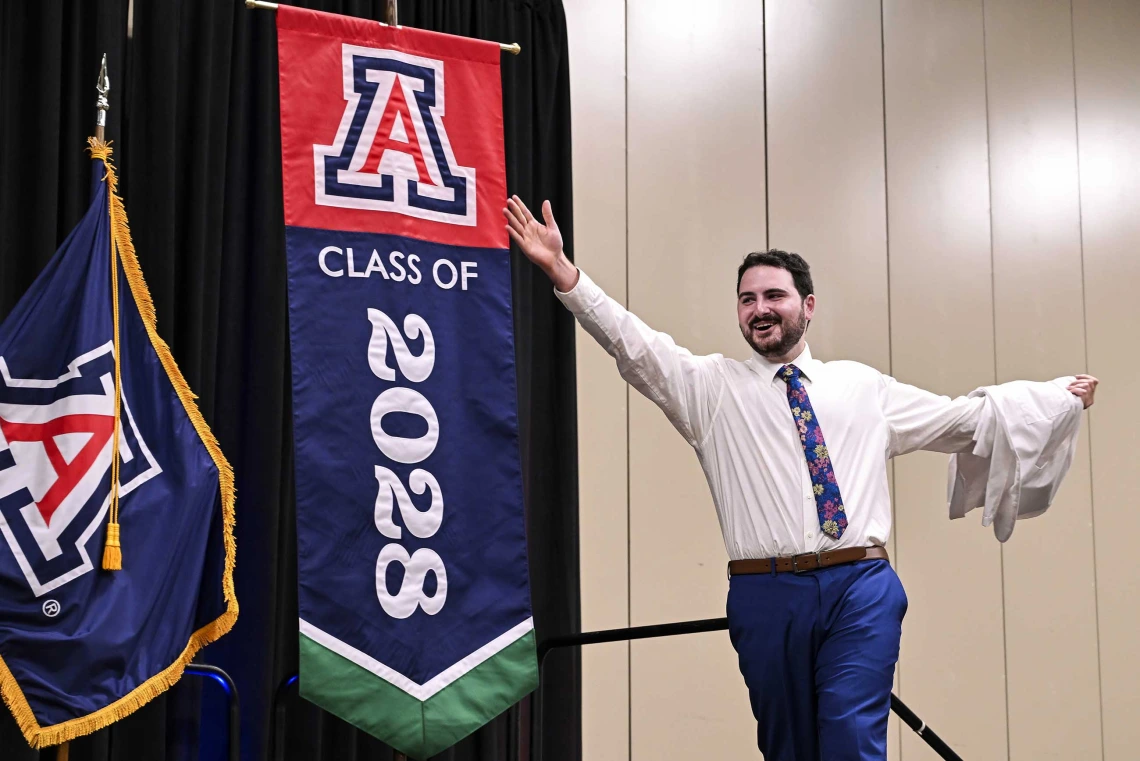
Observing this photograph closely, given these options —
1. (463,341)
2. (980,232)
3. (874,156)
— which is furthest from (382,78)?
(980,232)

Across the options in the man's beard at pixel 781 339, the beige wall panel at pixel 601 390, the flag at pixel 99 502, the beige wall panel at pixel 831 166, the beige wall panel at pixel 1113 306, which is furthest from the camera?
the beige wall panel at pixel 1113 306

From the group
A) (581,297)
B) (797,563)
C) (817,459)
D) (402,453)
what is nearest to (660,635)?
(797,563)

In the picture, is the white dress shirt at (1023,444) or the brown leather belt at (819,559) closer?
the brown leather belt at (819,559)

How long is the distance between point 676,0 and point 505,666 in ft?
10.7

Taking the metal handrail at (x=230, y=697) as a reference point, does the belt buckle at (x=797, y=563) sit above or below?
above

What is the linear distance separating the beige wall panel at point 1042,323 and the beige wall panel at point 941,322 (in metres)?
0.09

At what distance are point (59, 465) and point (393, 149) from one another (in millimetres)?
1002

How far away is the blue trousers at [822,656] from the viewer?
2.82 metres

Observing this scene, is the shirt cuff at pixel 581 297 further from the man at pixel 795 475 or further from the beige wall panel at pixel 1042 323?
the beige wall panel at pixel 1042 323

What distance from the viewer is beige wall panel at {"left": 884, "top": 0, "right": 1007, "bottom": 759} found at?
5.11m

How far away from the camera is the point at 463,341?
2.75 meters

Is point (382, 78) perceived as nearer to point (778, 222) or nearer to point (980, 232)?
point (778, 222)

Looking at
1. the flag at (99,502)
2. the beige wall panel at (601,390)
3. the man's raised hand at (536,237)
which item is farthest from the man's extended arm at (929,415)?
the flag at (99,502)

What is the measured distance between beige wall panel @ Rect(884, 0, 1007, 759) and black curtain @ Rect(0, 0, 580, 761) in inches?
72.4
